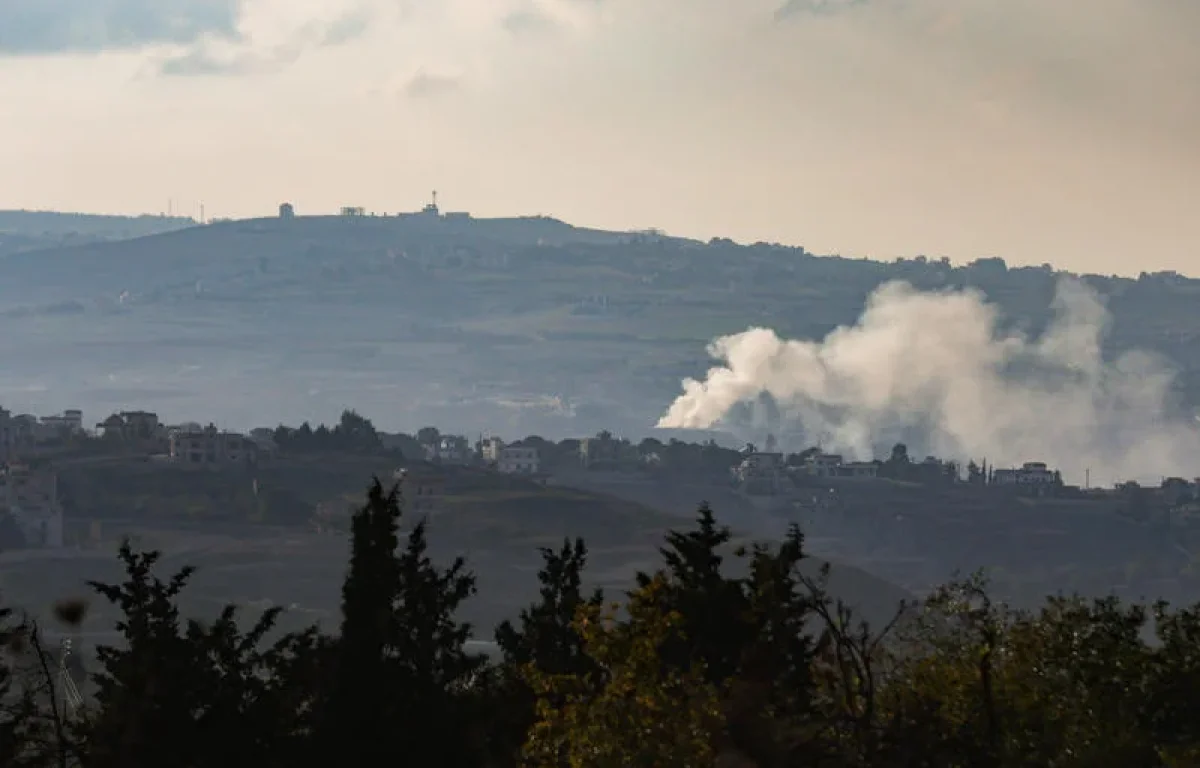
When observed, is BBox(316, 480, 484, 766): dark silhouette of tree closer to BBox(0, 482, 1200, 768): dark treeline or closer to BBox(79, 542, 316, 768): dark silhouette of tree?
BBox(0, 482, 1200, 768): dark treeline

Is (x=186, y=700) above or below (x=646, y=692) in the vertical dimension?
below

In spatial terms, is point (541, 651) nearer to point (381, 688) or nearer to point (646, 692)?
point (381, 688)

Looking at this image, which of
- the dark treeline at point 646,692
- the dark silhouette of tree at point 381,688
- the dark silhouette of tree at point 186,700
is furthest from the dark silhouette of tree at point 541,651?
the dark silhouette of tree at point 186,700

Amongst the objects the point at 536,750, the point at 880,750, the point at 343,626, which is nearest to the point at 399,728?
the point at 343,626

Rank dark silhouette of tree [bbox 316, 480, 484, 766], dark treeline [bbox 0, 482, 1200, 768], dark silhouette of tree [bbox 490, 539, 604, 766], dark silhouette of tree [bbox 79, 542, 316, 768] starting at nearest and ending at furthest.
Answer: dark treeline [bbox 0, 482, 1200, 768] → dark silhouette of tree [bbox 79, 542, 316, 768] → dark silhouette of tree [bbox 316, 480, 484, 766] → dark silhouette of tree [bbox 490, 539, 604, 766]

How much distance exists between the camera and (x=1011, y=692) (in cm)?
4334

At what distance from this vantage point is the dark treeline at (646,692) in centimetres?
3641

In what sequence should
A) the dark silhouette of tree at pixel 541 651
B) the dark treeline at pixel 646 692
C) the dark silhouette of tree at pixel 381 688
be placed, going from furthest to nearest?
the dark silhouette of tree at pixel 541 651
the dark silhouette of tree at pixel 381 688
the dark treeline at pixel 646 692

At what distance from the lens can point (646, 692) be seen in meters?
36.3

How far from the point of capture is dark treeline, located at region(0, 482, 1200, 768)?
36406mm

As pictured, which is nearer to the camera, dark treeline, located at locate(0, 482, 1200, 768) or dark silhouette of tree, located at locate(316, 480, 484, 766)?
dark treeline, located at locate(0, 482, 1200, 768)

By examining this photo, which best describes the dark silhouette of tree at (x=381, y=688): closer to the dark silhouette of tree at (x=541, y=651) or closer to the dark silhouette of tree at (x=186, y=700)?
the dark silhouette of tree at (x=186, y=700)

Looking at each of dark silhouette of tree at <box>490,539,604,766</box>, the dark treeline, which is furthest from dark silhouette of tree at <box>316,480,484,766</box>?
dark silhouette of tree at <box>490,539,604,766</box>

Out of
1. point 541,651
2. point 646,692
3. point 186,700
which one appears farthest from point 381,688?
point 541,651
